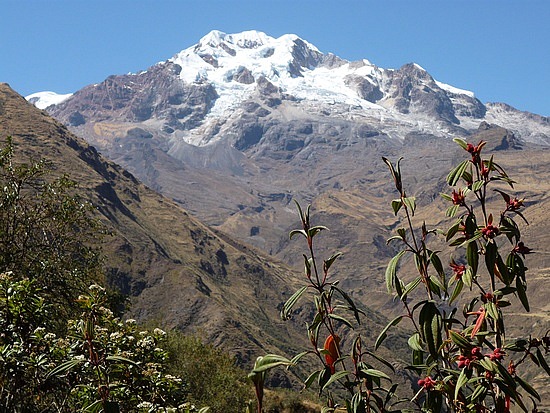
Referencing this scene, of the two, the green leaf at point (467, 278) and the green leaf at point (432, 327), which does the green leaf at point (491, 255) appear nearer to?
the green leaf at point (467, 278)

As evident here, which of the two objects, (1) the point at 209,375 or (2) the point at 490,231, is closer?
(2) the point at 490,231

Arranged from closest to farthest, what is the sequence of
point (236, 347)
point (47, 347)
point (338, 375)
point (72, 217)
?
point (338, 375) → point (47, 347) → point (72, 217) → point (236, 347)

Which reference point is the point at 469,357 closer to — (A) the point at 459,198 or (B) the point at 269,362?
(A) the point at 459,198

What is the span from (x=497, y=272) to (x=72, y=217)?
25991 millimetres

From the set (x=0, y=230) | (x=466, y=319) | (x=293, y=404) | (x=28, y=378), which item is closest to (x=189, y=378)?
(x=293, y=404)

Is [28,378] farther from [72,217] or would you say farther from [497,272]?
[72,217]

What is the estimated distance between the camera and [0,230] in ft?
78.2

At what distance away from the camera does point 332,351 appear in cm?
385

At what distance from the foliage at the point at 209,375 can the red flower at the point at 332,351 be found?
1830 inches

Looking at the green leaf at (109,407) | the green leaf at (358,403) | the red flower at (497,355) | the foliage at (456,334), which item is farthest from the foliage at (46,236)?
the red flower at (497,355)

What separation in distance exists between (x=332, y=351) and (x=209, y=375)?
52.5 m

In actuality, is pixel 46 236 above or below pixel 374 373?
below

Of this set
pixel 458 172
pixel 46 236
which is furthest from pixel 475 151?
pixel 46 236

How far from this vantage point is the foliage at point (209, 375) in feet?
166
